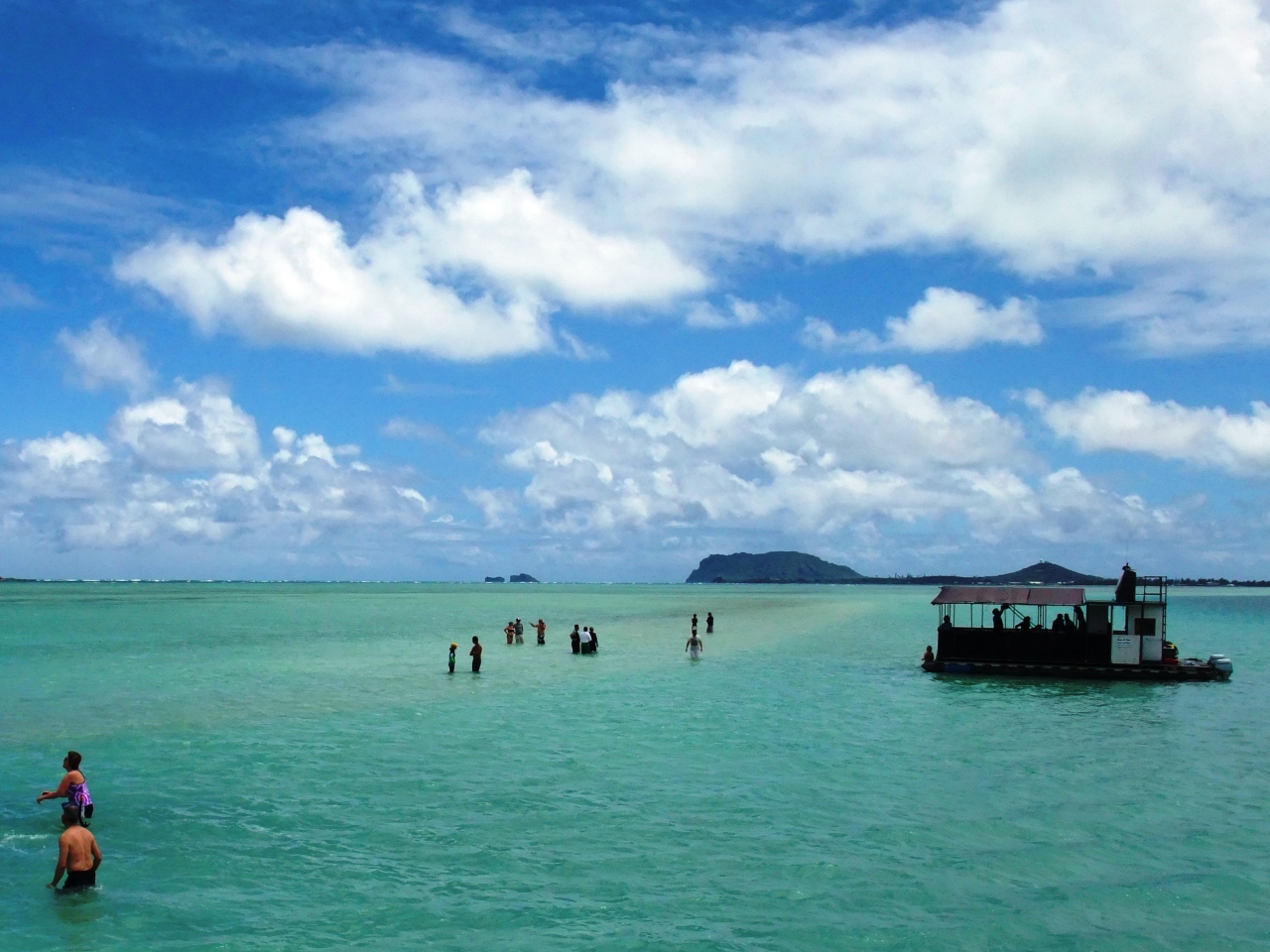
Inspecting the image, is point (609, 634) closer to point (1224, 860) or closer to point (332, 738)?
point (332, 738)

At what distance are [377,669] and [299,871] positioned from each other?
117 ft

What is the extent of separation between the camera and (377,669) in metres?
52.5

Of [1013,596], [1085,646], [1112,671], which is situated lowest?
[1112,671]

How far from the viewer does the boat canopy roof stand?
161 feet

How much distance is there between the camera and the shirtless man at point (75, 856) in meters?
16.3

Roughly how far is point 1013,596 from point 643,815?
34.6 m

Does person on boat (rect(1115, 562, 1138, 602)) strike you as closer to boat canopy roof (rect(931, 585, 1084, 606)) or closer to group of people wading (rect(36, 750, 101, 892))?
boat canopy roof (rect(931, 585, 1084, 606))

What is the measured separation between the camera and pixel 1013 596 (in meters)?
50.4

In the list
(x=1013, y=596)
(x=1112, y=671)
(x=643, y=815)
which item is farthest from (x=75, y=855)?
(x=1112, y=671)

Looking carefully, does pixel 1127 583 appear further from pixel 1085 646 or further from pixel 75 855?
pixel 75 855

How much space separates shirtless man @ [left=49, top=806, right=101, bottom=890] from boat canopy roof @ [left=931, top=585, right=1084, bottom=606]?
3981 cm

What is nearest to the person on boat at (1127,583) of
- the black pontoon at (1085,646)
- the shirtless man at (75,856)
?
the black pontoon at (1085,646)

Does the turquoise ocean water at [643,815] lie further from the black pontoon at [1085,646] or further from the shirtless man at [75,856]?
the black pontoon at [1085,646]

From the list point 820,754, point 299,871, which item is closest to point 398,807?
point 299,871
